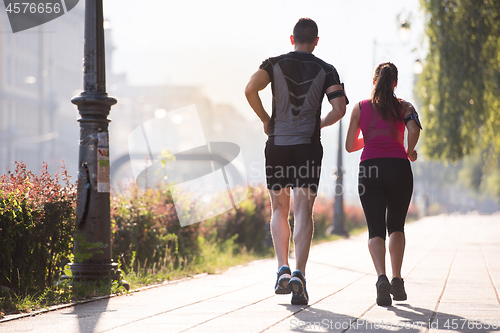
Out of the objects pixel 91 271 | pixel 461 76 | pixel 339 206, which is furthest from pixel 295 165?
pixel 339 206

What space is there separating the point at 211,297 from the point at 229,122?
124931 mm

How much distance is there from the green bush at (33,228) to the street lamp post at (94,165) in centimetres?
15

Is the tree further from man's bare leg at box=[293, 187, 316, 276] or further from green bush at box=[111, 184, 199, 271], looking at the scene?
man's bare leg at box=[293, 187, 316, 276]

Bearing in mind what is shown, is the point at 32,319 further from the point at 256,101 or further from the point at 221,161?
the point at 221,161

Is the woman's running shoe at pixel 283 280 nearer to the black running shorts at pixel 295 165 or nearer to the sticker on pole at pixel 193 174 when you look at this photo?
the black running shorts at pixel 295 165

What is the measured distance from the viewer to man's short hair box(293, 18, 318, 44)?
5211 mm

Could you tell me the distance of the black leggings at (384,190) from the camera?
5.21 m

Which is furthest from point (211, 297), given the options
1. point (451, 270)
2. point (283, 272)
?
point (451, 270)

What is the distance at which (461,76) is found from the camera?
17.1 metres

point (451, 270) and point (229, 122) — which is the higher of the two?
point (229, 122)

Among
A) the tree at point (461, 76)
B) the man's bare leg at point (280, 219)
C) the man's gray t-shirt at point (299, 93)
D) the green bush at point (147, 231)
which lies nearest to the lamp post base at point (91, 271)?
the green bush at point (147, 231)

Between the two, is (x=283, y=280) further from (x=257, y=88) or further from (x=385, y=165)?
(x=257, y=88)

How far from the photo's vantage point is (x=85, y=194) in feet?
20.8

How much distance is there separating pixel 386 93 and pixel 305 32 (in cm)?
83
